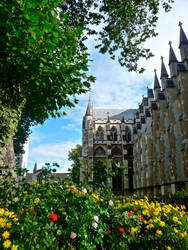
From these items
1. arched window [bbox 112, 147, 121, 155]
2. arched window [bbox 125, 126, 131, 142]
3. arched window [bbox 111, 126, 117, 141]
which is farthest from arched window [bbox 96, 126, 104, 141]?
arched window [bbox 125, 126, 131, 142]

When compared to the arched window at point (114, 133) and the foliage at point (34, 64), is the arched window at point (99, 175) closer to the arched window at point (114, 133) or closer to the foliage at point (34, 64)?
the foliage at point (34, 64)

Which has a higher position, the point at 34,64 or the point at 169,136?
the point at 169,136

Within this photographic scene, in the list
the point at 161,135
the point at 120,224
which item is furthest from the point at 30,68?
the point at 161,135

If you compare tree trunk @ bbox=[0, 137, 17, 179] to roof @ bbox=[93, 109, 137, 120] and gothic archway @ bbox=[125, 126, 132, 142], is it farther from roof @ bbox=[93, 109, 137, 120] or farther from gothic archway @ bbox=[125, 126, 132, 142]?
roof @ bbox=[93, 109, 137, 120]

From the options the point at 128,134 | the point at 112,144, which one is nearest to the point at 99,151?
the point at 112,144

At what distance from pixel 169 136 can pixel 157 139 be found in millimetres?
4793

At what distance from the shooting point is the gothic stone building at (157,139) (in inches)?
741

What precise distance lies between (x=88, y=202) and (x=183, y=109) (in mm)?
18492

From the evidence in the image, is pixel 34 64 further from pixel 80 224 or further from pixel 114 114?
pixel 114 114

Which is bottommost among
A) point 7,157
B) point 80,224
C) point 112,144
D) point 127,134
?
point 80,224

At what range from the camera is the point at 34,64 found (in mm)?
4648

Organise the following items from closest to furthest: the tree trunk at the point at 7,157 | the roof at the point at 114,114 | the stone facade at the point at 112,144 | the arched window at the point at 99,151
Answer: the tree trunk at the point at 7,157 < the stone facade at the point at 112,144 < the arched window at the point at 99,151 < the roof at the point at 114,114

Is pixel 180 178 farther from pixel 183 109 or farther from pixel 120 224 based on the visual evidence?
pixel 120 224

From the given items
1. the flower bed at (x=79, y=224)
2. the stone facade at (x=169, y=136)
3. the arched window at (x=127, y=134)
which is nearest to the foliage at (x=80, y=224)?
the flower bed at (x=79, y=224)
